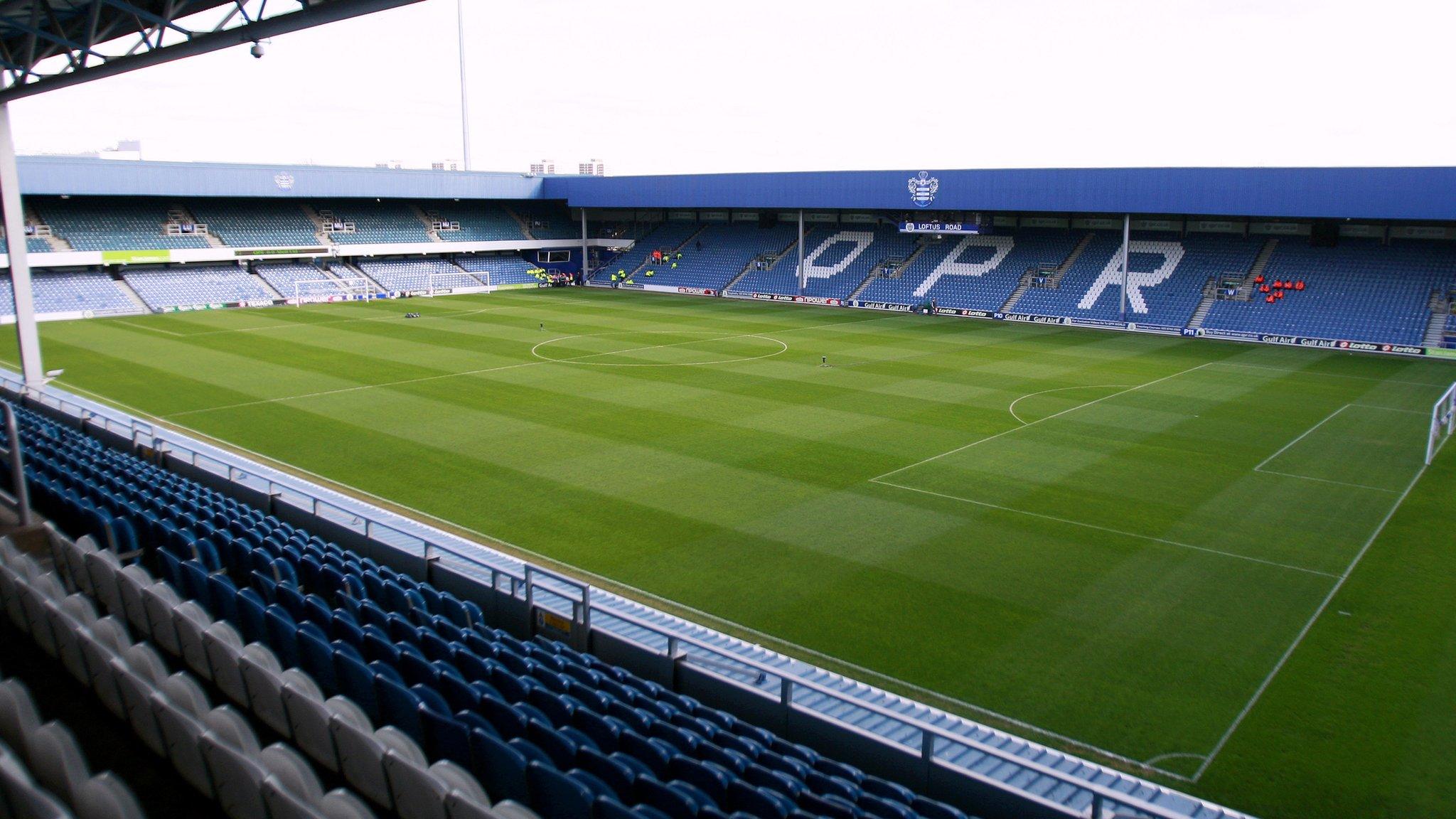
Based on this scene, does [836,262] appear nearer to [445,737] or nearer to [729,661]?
[729,661]

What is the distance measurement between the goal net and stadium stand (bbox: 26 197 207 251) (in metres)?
12.7

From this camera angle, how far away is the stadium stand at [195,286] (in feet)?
164

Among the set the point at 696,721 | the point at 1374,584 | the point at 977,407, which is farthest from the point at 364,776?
the point at 977,407

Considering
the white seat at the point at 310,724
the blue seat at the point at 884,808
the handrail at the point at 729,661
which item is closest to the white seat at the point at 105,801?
the white seat at the point at 310,724

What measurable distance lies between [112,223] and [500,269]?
2202 centimetres

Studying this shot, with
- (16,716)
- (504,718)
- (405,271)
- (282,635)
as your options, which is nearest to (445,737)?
(504,718)

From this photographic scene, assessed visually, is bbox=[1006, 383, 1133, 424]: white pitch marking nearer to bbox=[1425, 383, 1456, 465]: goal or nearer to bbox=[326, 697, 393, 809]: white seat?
bbox=[1425, 383, 1456, 465]: goal

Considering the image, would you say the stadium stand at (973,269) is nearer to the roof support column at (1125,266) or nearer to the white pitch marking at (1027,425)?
the roof support column at (1125,266)

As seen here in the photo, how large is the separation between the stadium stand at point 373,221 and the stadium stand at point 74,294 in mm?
13659

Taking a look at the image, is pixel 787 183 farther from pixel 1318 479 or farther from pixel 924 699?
pixel 924 699

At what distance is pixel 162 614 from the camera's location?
8.55 metres

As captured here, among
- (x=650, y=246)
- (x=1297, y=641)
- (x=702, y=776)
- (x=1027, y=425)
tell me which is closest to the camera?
(x=702, y=776)

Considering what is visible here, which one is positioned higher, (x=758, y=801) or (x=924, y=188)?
(x=924, y=188)

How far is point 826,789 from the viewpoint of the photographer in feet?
23.4
